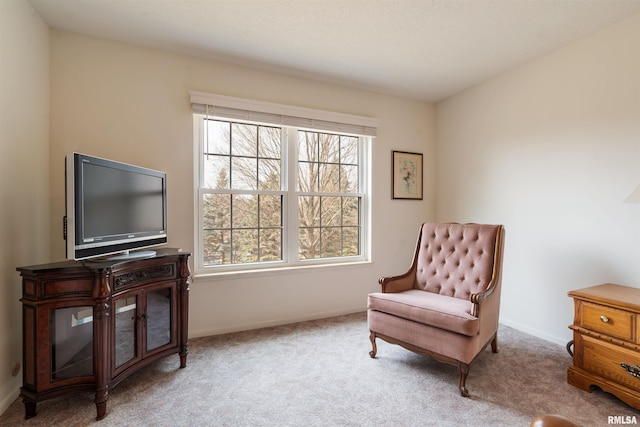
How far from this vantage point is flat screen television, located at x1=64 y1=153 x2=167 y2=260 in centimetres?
171

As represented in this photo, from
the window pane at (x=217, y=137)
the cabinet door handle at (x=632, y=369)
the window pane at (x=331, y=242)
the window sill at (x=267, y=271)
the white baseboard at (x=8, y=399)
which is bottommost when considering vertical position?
the white baseboard at (x=8, y=399)

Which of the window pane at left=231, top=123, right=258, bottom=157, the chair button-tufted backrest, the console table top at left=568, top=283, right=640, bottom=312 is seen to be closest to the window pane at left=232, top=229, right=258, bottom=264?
the window pane at left=231, top=123, right=258, bottom=157

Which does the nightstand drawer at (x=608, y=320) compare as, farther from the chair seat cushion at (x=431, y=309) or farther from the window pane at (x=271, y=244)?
the window pane at (x=271, y=244)

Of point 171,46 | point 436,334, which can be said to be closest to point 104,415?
point 436,334

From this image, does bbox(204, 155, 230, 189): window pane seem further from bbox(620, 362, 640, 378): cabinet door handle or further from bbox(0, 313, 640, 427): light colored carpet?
bbox(620, 362, 640, 378): cabinet door handle

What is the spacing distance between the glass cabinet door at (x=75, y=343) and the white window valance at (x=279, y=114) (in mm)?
1767

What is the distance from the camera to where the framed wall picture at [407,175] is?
12.3 feet

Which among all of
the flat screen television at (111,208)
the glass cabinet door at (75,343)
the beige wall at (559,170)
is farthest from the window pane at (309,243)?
the glass cabinet door at (75,343)

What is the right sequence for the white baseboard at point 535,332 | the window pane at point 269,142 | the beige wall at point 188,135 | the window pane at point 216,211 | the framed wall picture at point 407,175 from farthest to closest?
the framed wall picture at point 407,175 → the window pane at point 269,142 → the window pane at point 216,211 → the white baseboard at point 535,332 → the beige wall at point 188,135

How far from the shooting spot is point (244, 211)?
3033mm

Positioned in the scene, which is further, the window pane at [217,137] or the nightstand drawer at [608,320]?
the window pane at [217,137]

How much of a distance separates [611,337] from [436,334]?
988 millimetres

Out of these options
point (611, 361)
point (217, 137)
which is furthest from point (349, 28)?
point (611, 361)

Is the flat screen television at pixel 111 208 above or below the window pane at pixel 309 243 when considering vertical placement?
above
